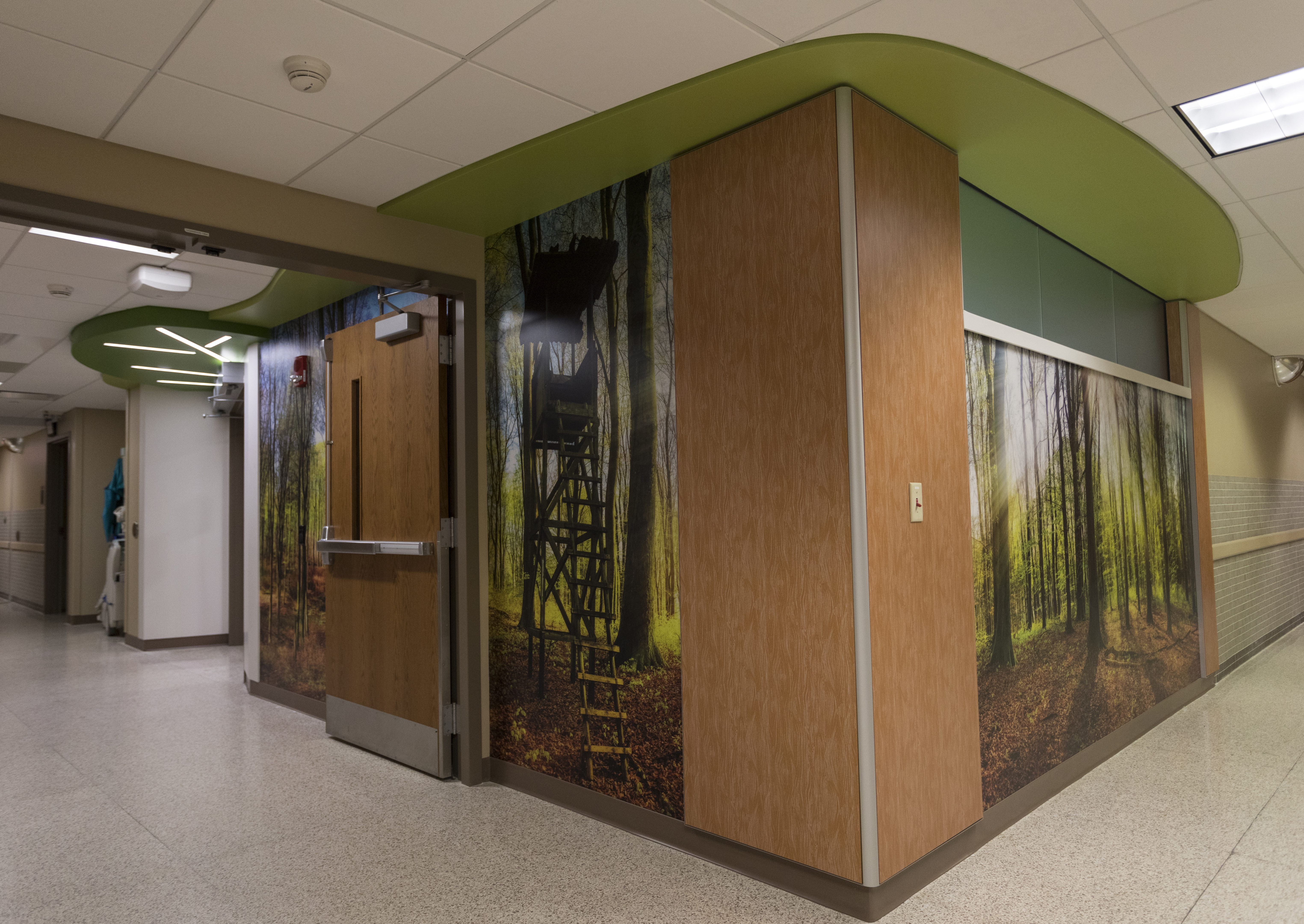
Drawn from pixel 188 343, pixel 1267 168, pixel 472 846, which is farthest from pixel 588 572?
pixel 188 343

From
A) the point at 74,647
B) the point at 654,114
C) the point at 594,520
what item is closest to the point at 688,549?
the point at 594,520

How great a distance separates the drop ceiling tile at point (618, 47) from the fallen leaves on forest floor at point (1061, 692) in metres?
2.43

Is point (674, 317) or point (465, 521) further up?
point (674, 317)

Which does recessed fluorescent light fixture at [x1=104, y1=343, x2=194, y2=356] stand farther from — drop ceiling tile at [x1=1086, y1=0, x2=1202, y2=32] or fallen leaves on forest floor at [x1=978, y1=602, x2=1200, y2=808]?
drop ceiling tile at [x1=1086, y1=0, x2=1202, y2=32]

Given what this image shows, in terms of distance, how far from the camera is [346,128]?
2.97 meters

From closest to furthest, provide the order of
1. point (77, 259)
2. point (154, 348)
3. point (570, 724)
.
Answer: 1. point (570, 724)
2. point (77, 259)
3. point (154, 348)

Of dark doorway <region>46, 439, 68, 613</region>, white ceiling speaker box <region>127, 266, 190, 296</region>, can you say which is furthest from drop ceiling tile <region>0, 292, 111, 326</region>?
dark doorway <region>46, 439, 68, 613</region>

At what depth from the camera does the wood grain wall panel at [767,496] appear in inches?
106

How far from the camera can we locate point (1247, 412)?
711 centimetres

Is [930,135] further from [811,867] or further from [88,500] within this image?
[88,500]

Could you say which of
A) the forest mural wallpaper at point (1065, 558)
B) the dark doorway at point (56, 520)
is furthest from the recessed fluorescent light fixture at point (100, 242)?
the dark doorway at point (56, 520)

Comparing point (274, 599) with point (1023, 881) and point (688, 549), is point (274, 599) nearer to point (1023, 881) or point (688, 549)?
point (688, 549)

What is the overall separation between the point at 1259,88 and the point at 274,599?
236 inches

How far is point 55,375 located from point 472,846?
7.19 metres
